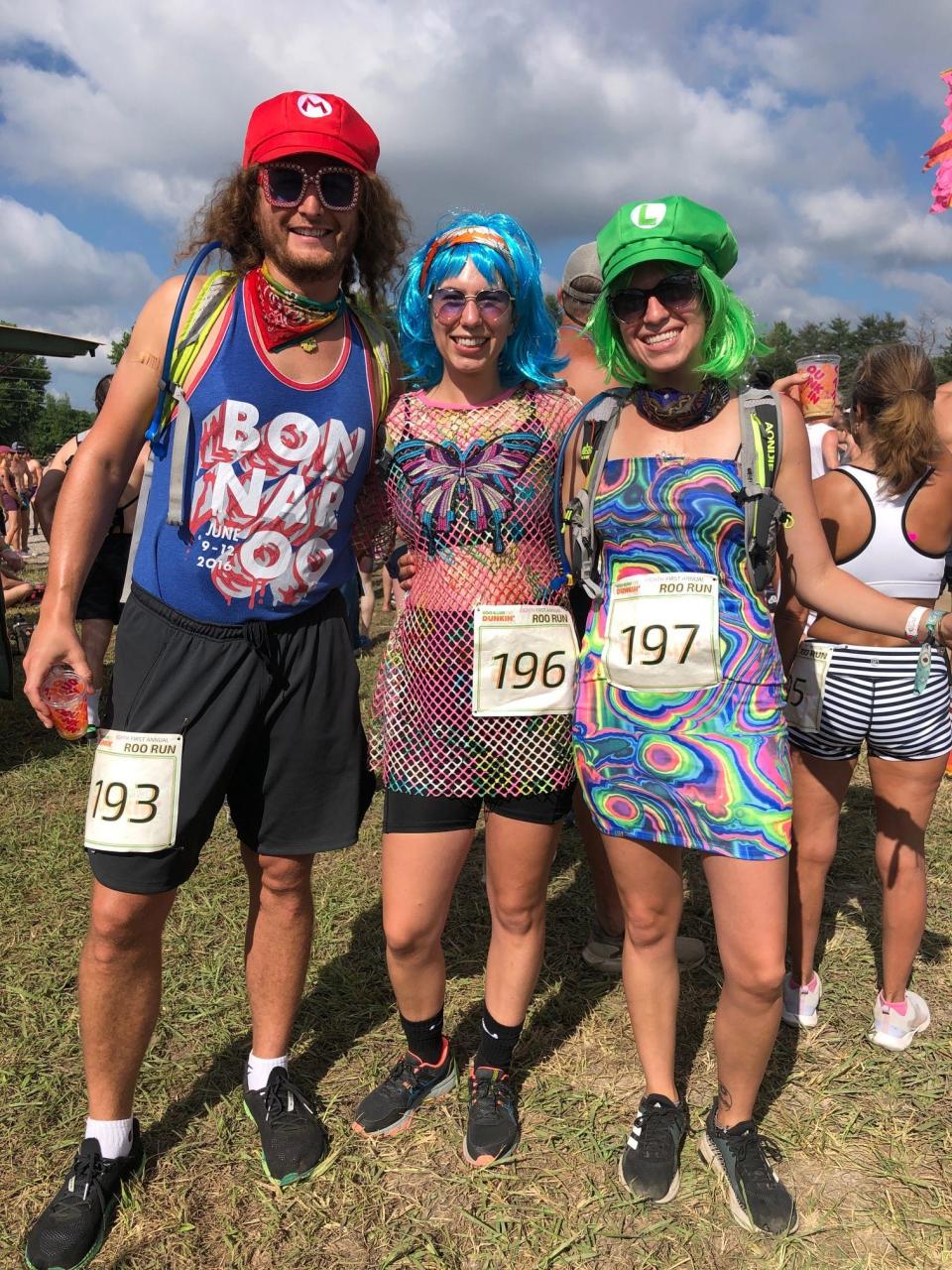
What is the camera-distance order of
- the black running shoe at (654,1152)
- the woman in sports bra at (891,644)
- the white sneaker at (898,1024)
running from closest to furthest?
the black running shoe at (654,1152)
the woman in sports bra at (891,644)
the white sneaker at (898,1024)

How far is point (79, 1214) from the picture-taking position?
2006 mm

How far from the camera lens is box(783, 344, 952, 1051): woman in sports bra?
254 cm

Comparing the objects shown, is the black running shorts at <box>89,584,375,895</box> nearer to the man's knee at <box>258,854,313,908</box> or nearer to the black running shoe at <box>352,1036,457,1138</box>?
the man's knee at <box>258,854,313,908</box>

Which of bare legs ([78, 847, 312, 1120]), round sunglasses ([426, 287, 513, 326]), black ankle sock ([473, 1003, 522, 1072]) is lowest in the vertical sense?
black ankle sock ([473, 1003, 522, 1072])

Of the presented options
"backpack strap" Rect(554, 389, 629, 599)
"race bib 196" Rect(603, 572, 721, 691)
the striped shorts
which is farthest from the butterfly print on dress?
the striped shorts

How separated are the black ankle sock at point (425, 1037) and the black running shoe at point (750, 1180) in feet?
2.36

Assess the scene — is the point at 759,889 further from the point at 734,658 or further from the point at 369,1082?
the point at 369,1082

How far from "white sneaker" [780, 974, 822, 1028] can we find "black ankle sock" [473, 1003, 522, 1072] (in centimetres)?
101

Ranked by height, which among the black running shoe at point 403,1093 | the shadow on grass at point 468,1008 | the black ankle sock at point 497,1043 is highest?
the black ankle sock at point 497,1043

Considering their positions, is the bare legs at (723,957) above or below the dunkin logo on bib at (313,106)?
below

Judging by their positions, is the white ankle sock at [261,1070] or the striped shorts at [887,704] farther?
the striped shorts at [887,704]

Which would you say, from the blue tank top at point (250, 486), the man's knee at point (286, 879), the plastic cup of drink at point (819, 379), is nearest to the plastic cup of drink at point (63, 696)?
the blue tank top at point (250, 486)

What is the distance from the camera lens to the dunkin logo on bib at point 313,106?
1.97 meters

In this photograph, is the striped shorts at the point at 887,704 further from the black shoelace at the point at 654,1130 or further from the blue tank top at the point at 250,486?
the blue tank top at the point at 250,486
